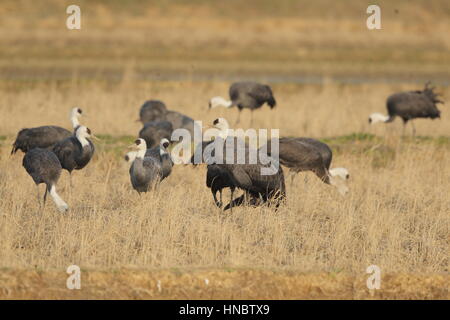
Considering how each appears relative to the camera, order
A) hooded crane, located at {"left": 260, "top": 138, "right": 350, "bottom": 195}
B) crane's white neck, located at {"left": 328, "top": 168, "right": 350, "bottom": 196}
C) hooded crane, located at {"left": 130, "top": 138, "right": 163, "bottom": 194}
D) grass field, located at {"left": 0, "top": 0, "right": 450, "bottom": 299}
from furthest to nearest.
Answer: hooded crane, located at {"left": 260, "top": 138, "right": 350, "bottom": 195}, crane's white neck, located at {"left": 328, "top": 168, "right": 350, "bottom": 196}, hooded crane, located at {"left": 130, "top": 138, "right": 163, "bottom": 194}, grass field, located at {"left": 0, "top": 0, "right": 450, "bottom": 299}

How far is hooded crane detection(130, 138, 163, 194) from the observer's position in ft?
43.6

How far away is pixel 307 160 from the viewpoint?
575 inches

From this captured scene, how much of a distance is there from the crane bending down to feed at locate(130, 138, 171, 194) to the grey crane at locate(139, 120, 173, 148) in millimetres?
3271

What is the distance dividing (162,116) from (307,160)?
524 cm

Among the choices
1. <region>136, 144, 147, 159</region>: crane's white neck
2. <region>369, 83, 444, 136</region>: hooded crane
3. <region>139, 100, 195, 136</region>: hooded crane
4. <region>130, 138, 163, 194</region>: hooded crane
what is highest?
<region>369, 83, 444, 136</region>: hooded crane

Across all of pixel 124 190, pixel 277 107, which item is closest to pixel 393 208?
pixel 124 190

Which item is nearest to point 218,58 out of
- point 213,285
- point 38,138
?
point 38,138

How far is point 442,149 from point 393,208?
4.59 metres

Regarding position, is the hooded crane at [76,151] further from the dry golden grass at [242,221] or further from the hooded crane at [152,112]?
the hooded crane at [152,112]

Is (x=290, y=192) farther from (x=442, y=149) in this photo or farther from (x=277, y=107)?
(x=277, y=107)

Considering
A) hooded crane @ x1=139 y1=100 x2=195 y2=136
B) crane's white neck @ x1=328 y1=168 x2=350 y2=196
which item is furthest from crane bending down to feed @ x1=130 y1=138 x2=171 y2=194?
hooded crane @ x1=139 y1=100 x2=195 y2=136

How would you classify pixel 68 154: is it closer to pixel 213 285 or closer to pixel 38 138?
pixel 38 138

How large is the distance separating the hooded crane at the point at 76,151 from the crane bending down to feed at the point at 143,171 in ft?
3.42

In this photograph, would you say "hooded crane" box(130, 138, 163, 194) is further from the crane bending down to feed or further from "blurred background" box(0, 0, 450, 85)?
"blurred background" box(0, 0, 450, 85)
